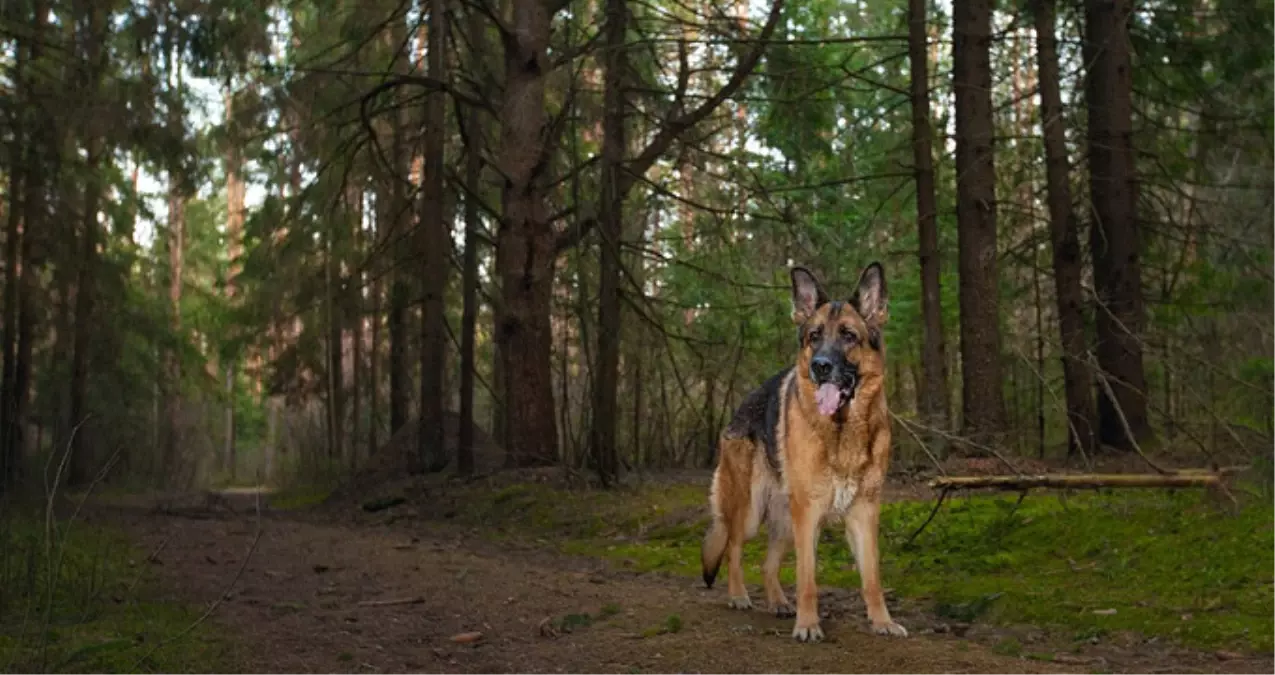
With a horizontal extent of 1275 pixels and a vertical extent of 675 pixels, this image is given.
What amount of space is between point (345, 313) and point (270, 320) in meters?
5.15

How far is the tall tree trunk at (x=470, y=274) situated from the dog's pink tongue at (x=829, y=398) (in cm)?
1186

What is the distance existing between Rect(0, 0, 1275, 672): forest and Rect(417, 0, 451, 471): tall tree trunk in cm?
7

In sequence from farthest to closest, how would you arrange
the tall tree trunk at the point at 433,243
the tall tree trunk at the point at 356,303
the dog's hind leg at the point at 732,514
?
the tall tree trunk at the point at 356,303 → the tall tree trunk at the point at 433,243 → the dog's hind leg at the point at 732,514

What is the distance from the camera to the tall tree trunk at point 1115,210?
1398 centimetres

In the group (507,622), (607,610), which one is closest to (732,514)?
(607,610)

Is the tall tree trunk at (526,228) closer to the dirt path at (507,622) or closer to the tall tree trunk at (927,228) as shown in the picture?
the dirt path at (507,622)

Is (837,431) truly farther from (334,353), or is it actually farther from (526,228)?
(334,353)

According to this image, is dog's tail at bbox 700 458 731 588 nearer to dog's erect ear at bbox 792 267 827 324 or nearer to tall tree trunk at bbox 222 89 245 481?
dog's erect ear at bbox 792 267 827 324

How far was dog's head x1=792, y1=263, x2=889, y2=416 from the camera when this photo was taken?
618cm

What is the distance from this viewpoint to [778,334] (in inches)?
783

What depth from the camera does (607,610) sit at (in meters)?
7.43

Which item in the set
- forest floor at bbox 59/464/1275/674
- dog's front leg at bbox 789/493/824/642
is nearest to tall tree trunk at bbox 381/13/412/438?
forest floor at bbox 59/464/1275/674

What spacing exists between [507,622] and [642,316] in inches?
340

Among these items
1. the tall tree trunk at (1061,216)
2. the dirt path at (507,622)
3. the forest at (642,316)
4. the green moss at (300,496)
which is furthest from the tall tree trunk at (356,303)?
the tall tree trunk at (1061,216)
